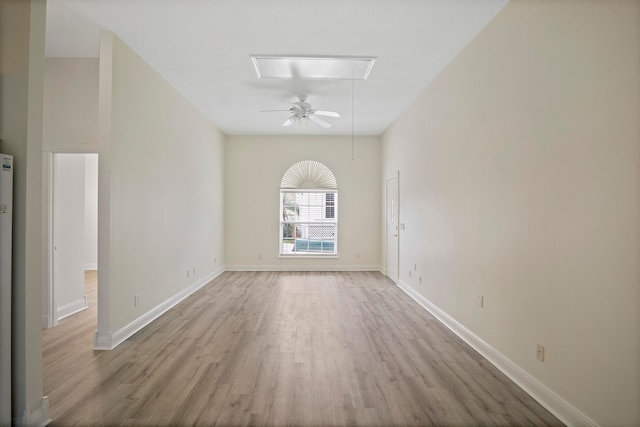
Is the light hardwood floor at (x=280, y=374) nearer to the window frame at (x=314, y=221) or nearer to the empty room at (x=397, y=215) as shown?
the empty room at (x=397, y=215)

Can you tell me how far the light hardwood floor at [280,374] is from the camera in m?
2.32

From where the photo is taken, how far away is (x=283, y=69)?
4.38 metres

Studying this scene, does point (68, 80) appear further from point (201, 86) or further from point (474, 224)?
point (474, 224)

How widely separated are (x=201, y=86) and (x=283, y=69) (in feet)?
4.41

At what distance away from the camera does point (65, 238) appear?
182 inches

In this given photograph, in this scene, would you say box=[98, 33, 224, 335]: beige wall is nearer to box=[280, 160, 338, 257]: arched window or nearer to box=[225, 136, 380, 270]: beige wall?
box=[225, 136, 380, 270]: beige wall

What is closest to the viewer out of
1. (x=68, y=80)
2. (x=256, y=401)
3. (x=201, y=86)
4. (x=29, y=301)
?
(x=29, y=301)

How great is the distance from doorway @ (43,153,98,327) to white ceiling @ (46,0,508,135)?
139cm

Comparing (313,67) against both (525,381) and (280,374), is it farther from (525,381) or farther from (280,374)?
(525,381)

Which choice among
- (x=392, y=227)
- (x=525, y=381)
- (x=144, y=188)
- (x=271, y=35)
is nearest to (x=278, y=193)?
(x=392, y=227)

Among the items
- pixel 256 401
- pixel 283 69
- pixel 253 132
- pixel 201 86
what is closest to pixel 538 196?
pixel 256 401

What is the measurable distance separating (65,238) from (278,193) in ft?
14.4

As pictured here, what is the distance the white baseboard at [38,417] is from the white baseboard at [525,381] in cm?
308

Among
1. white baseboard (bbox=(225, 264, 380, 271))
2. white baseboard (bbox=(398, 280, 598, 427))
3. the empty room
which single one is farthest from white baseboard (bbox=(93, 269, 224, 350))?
white baseboard (bbox=(398, 280, 598, 427))
